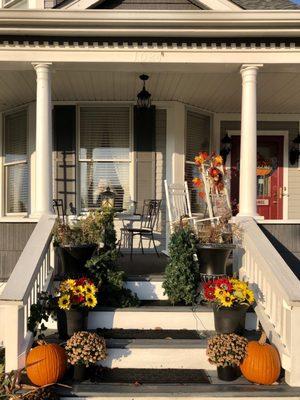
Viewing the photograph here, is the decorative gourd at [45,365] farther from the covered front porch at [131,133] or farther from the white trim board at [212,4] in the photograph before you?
the white trim board at [212,4]

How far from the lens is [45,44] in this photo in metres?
4.36

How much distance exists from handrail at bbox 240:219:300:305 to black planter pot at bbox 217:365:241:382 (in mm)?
590

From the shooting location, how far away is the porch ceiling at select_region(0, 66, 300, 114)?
5151 mm

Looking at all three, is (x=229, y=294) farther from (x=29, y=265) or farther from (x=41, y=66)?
(x=41, y=66)

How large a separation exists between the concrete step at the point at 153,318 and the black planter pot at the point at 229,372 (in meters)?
0.60

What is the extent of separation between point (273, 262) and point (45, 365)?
187 cm

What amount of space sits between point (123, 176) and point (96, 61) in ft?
7.02

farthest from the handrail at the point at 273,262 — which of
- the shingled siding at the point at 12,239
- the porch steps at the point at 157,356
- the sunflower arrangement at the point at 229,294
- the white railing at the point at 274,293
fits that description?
the shingled siding at the point at 12,239

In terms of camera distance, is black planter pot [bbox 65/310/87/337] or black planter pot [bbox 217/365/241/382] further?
black planter pot [bbox 65/310/87/337]

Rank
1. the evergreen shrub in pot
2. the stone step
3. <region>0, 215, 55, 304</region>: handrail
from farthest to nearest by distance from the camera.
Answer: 1. the evergreen shrub in pot
2. <region>0, 215, 55, 304</region>: handrail
3. the stone step

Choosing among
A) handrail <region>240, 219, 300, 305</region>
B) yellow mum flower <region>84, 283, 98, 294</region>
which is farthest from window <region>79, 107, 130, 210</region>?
yellow mum flower <region>84, 283, 98, 294</region>

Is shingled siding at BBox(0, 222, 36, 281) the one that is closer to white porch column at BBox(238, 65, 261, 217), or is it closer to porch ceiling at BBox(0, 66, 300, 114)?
porch ceiling at BBox(0, 66, 300, 114)

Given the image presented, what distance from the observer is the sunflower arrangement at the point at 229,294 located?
312cm

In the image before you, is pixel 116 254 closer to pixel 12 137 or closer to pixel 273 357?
pixel 273 357
